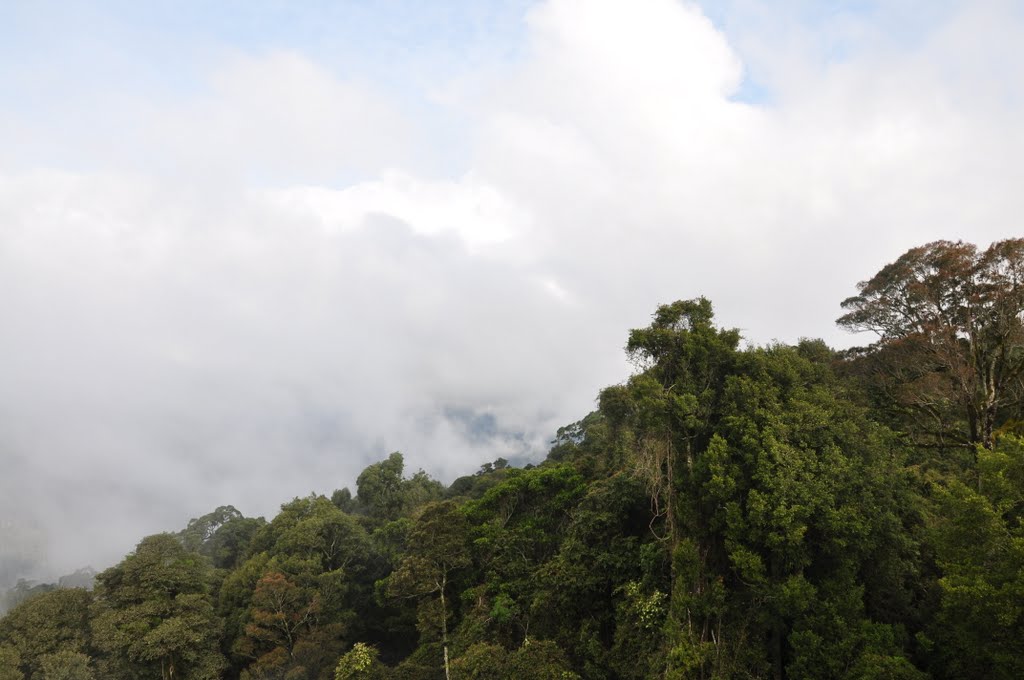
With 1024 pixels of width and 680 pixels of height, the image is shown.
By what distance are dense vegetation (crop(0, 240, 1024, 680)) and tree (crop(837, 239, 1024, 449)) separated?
0.31ft

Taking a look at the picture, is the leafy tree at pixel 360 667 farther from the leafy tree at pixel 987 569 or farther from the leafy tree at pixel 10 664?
the leafy tree at pixel 987 569

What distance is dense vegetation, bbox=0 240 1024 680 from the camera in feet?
44.8

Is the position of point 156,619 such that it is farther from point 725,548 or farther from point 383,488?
point 725,548

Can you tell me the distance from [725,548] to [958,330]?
530 inches

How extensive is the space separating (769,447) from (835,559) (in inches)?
139

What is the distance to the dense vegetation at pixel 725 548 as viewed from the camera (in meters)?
13.6

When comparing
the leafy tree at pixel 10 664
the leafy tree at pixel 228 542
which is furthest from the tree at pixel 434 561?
the leafy tree at pixel 228 542

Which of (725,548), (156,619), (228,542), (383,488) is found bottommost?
(156,619)

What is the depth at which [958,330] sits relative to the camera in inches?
778

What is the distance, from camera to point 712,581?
15594 mm

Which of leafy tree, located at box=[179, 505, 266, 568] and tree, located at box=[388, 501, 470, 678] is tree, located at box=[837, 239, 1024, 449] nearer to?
tree, located at box=[388, 501, 470, 678]

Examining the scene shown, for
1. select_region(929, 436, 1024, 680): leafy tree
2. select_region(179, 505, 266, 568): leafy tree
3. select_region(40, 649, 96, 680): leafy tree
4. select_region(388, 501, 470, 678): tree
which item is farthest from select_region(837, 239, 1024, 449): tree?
select_region(179, 505, 266, 568): leafy tree

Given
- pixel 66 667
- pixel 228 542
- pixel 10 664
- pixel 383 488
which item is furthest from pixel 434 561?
pixel 228 542

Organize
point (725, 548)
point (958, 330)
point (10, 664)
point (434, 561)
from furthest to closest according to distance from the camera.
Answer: point (10, 664) < point (434, 561) < point (958, 330) < point (725, 548)
